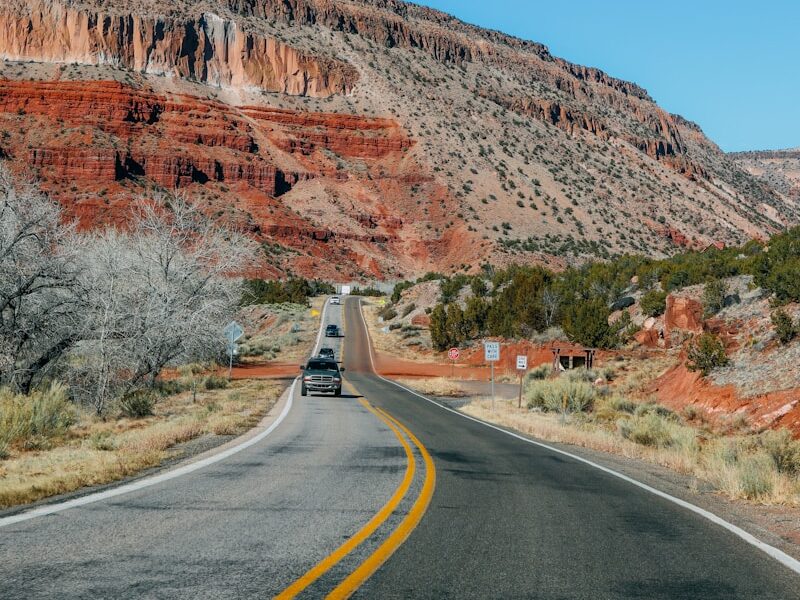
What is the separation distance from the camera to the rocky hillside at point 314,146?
341 feet

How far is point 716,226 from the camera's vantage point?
12606cm

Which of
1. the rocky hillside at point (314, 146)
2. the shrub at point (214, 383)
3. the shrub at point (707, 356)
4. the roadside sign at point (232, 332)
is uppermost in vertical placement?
the rocky hillside at point (314, 146)

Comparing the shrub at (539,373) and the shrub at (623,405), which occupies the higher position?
the shrub at (539,373)

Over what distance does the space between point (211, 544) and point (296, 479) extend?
367cm

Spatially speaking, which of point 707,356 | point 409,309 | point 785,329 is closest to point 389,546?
point 785,329

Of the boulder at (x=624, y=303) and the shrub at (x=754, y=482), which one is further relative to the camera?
the boulder at (x=624, y=303)

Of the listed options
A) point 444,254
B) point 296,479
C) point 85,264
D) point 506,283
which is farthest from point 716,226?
point 296,479

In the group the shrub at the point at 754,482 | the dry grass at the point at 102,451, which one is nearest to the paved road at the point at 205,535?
the dry grass at the point at 102,451

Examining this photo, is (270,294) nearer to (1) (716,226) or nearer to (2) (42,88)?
(2) (42,88)

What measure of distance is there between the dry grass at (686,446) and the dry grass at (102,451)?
7.63 metres

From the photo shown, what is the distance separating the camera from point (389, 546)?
6230mm

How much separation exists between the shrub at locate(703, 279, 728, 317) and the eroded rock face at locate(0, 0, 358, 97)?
3763 inches

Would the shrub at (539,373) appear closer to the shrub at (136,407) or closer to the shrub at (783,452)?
the shrub at (783,452)

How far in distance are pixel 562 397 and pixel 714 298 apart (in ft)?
49.0
